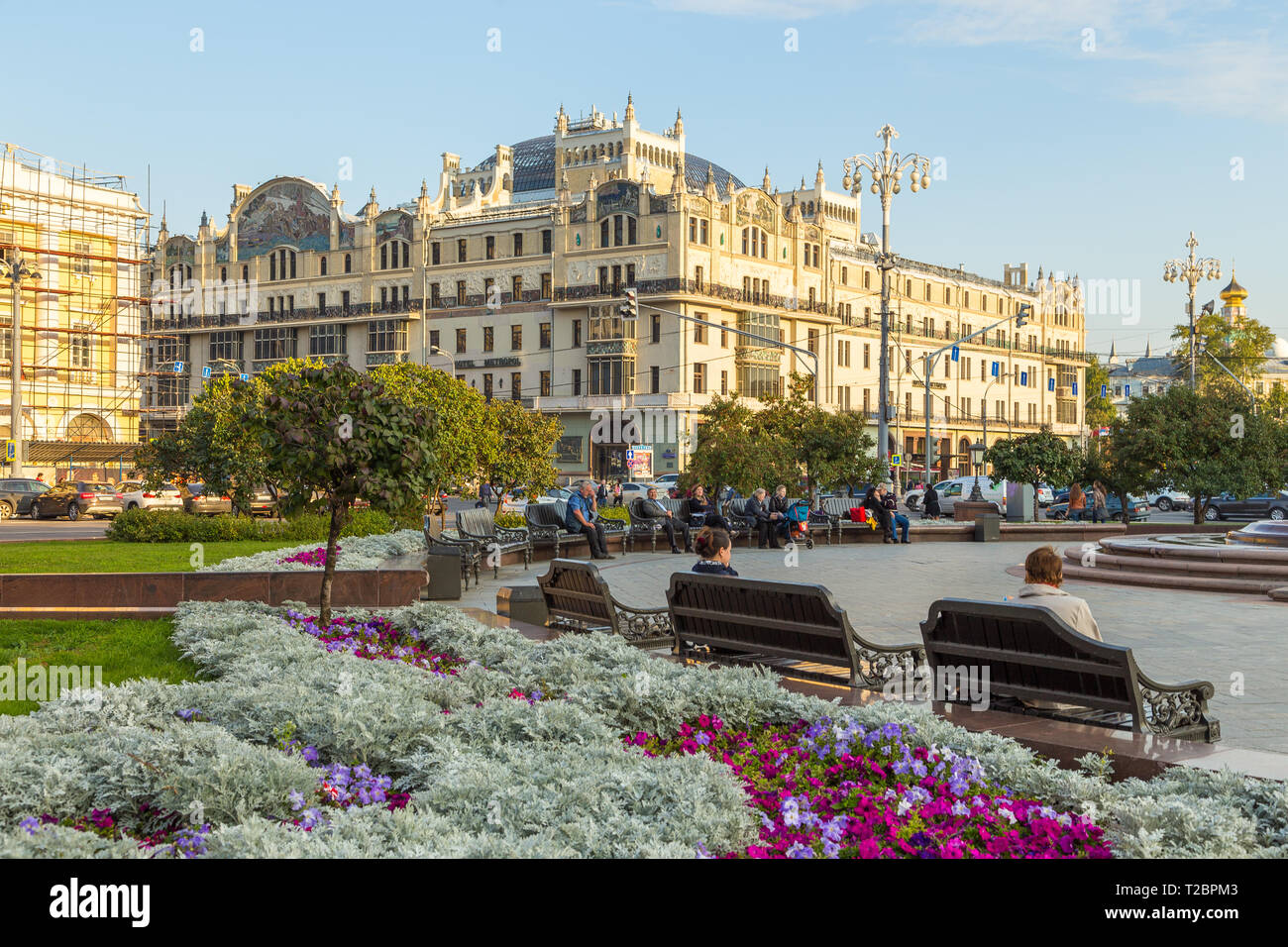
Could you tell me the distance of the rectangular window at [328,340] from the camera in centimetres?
8025

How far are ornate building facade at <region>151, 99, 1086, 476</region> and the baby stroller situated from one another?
1251 inches

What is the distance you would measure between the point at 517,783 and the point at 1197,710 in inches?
144

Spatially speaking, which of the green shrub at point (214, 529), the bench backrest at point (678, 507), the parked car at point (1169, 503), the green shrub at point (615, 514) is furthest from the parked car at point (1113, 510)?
the green shrub at point (214, 529)

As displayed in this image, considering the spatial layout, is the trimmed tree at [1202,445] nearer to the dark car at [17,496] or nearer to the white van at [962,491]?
the white van at [962,491]

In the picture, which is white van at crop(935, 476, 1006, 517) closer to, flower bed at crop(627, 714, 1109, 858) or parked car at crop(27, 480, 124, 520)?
parked car at crop(27, 480, 124, 520)

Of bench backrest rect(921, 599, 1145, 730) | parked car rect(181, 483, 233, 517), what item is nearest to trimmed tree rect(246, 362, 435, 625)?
bench backrest rect(921, 599, 1145, 730)

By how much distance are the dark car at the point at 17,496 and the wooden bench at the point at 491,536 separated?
2527 cm

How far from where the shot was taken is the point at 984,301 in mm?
95812

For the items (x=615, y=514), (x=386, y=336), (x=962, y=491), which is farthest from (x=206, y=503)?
(x=386, y=336)

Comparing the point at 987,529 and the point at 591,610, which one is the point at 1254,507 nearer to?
the point at 987,529

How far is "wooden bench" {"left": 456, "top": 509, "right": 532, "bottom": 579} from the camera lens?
64.3ft

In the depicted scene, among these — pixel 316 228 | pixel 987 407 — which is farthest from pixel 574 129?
pixel 987 407

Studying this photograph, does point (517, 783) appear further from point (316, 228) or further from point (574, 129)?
point (574, 129)

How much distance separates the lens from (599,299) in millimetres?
70062
